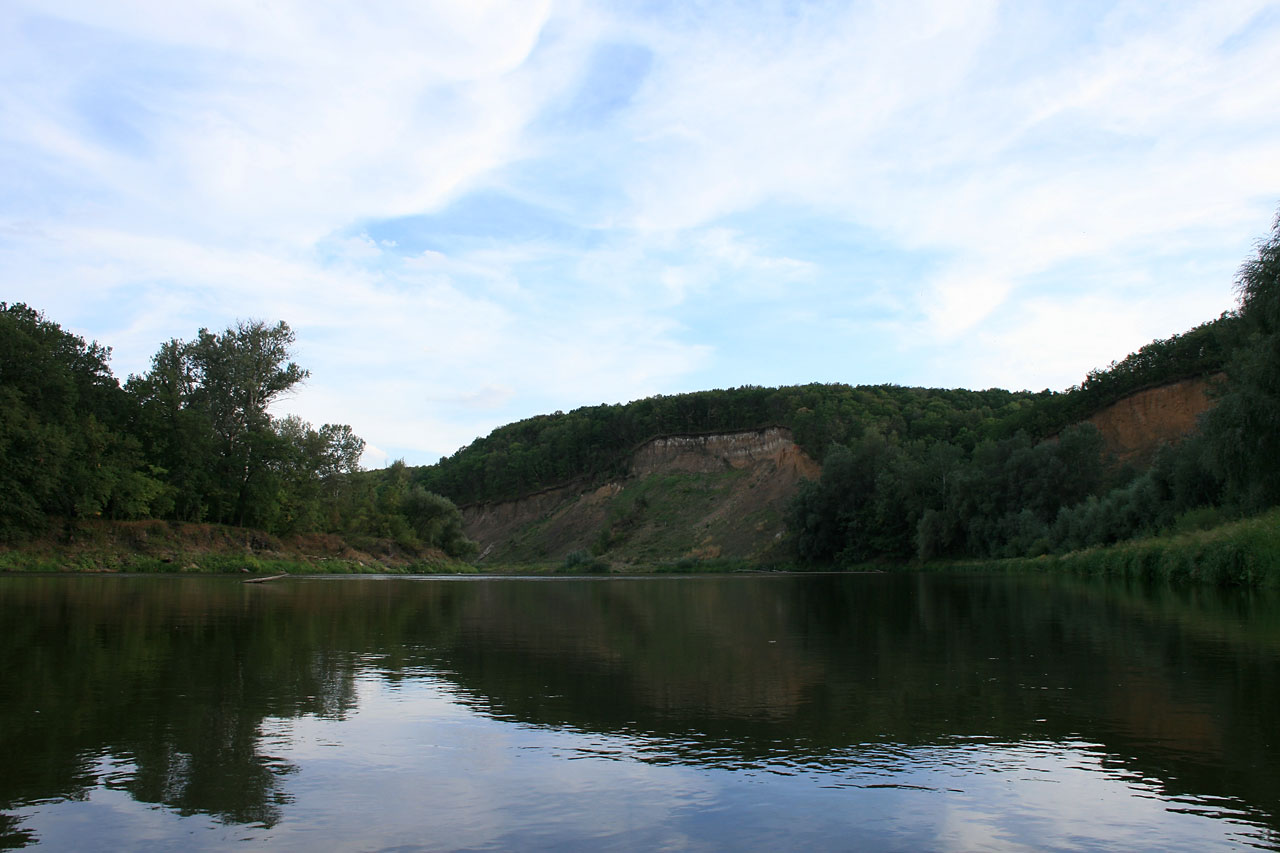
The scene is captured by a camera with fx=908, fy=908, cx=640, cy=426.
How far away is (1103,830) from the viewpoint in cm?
486

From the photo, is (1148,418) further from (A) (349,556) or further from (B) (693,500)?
(A) (349,556)

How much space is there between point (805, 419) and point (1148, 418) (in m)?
36.4

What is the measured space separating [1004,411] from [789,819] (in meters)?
119

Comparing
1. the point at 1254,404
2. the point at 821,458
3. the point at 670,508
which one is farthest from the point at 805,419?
the point at 1254,404

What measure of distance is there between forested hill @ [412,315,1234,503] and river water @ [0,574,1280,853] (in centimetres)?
7762

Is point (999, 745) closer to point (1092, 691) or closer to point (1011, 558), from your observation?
point (1092, 691)

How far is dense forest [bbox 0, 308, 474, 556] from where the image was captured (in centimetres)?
4209

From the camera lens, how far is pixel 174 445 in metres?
51.8

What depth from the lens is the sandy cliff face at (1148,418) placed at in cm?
7681

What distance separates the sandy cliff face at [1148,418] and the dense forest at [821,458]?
1.19 m

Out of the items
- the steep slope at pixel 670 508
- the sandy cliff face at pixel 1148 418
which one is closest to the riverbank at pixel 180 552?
the steep slope at pixel 670 508

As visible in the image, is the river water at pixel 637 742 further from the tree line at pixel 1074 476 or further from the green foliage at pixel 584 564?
the green foliage at pixel 584 564

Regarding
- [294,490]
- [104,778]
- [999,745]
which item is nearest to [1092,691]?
[999,745]

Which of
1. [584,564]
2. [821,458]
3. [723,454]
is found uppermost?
[723,454]
